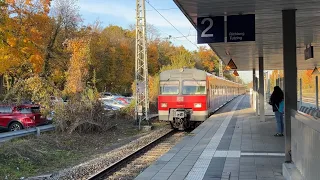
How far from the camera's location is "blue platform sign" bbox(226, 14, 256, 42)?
8469mm

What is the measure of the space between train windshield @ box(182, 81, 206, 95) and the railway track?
12.5 feet

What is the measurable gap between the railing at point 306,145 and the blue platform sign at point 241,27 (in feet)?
8.21

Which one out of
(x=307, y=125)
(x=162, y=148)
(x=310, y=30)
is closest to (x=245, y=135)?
(x=162, y=148)

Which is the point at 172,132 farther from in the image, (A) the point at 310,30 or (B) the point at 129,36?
(B) the point at 129,36

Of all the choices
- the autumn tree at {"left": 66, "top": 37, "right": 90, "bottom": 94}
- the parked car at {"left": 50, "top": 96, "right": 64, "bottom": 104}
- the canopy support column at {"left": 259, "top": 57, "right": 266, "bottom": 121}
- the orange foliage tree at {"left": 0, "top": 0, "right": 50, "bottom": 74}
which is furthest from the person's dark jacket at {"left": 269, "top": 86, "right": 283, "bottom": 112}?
the orange foliage tree at {"left": 0, "top": 0, "right": 50, "bottom": 74}

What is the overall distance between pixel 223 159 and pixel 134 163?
3369 millimetres

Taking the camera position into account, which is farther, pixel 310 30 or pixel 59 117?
pixel 59 117

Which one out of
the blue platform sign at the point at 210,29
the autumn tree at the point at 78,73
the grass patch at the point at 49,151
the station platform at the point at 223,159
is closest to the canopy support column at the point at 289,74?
the station platform at the point at 223,159

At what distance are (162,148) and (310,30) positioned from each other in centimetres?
683

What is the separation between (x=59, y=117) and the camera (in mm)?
17812

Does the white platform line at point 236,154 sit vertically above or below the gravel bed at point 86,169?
above

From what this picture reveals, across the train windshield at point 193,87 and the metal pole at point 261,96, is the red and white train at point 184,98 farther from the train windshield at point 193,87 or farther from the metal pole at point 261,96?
the metal pole at point 261,96

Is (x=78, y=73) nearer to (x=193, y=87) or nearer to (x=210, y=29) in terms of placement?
(x=193, y=87)

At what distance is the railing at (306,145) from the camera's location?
441cm
